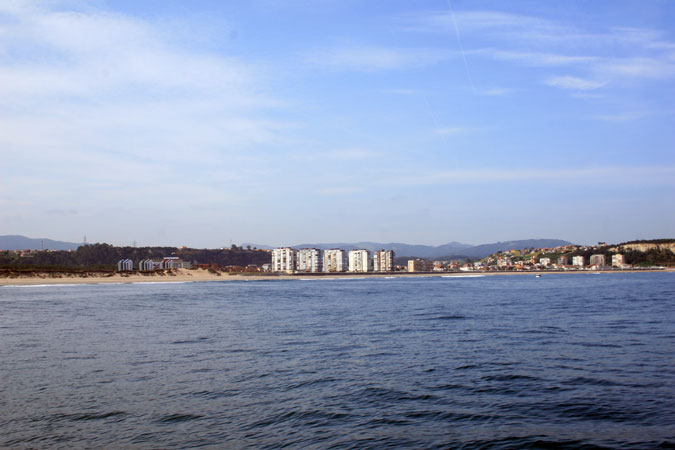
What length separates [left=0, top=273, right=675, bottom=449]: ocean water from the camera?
11398 mm

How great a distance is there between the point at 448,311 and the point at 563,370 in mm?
23148

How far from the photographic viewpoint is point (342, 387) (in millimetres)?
15664

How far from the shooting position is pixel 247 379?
16.7 m

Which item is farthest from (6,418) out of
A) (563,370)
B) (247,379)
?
(563,370)

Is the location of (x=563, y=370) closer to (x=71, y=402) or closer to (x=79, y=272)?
(x=71, y=402)

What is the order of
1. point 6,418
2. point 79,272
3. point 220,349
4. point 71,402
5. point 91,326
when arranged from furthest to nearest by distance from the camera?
point 79,272
point 91,326
point 220,349
point 71,402
point 6,418

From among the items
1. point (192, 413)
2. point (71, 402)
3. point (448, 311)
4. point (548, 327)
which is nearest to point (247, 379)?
point (192, 413)

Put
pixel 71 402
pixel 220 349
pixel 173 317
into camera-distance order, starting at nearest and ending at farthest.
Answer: pixel 71 402, pixel 220 349, pixel 173 317

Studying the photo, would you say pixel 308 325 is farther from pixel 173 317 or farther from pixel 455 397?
pixel 455 397

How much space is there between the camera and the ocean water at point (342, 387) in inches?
449

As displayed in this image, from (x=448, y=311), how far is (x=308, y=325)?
519 inches

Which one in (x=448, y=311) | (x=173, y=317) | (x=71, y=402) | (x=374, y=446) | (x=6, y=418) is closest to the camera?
(x=374, y=446)

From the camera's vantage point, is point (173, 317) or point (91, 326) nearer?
point (91, 326)

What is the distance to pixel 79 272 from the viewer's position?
127 meters
